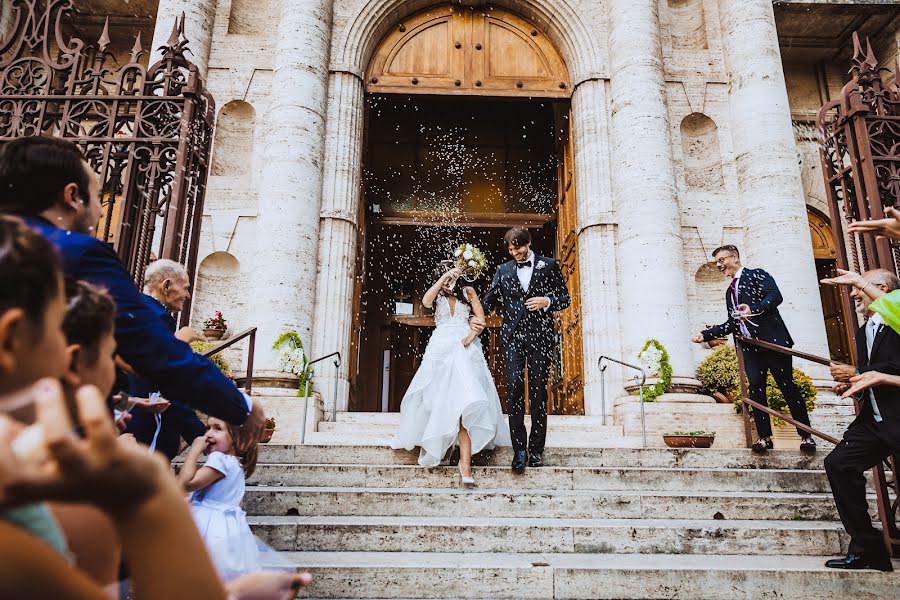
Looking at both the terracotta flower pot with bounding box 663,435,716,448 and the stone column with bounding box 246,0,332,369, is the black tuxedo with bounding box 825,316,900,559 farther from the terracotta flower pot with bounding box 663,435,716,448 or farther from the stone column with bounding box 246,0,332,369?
the stone column with bounding box 246,0,332,369

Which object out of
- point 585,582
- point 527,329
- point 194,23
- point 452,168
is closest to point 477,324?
point 527,329

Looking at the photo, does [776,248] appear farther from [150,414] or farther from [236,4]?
[236,4]

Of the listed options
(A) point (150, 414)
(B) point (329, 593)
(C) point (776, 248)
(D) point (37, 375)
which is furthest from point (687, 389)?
(D) point (37, 375)

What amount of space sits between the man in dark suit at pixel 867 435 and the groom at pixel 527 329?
7.53 ft

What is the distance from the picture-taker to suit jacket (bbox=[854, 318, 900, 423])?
395cm

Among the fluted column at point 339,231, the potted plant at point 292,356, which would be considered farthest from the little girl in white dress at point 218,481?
the fluted column at point 339,231

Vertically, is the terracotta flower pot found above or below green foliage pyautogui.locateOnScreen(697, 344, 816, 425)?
below

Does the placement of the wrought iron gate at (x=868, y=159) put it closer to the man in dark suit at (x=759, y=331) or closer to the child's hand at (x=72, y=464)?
the man in dark suit at (x=759, y=331)

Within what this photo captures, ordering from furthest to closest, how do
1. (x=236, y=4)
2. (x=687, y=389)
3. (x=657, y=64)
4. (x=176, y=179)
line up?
1. (x=236, y=4)
2. (x=657, y=64)
3. (x=687, y=389)
4. (x=176, y=179)

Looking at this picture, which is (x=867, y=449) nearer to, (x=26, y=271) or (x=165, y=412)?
(x=165, y=412)

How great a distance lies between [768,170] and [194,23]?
31.7 feet

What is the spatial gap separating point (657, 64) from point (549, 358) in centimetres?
674

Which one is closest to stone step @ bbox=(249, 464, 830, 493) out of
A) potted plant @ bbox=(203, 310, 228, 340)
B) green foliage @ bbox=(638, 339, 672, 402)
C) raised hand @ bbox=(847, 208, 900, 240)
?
raised hand @ bbox=(847, 208, 900, 240)

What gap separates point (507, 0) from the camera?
452 inches
